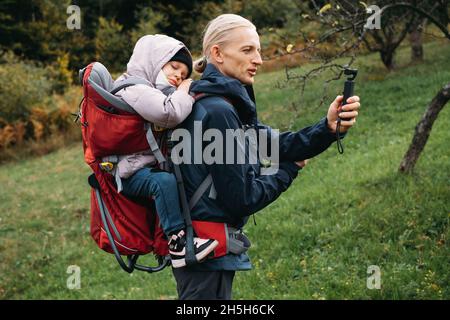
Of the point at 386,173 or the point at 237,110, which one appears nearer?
the point at 237,110

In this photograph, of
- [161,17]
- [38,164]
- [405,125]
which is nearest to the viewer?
[405,125]

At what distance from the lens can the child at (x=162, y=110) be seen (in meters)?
2.59

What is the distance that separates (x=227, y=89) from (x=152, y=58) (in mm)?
477

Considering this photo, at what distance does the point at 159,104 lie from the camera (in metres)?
2.60

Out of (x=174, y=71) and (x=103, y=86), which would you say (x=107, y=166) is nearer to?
(x=103, y=86)

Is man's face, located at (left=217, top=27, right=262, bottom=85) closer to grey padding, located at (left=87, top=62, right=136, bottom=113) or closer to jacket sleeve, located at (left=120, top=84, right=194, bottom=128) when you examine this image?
jacket sleeve, located at (left=120, top=84, right=194, bottom=128)

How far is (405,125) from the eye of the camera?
34.8 feet

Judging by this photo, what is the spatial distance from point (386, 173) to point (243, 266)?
591cm

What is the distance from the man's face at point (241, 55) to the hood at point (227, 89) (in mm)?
49

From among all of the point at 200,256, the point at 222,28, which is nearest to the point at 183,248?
the point at 200,256

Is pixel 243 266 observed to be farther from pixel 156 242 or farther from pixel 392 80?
pixel 392 80

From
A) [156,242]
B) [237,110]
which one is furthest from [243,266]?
[237,110]

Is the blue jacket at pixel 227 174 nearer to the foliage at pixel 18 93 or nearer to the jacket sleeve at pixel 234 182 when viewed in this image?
the jacket sleeve at pixel 234 182

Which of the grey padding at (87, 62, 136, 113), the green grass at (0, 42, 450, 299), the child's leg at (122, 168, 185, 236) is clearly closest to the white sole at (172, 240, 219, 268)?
the child's leg at (122, 168, 185, 236)
